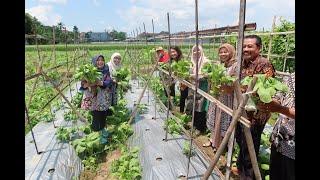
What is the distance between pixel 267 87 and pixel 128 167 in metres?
2.73

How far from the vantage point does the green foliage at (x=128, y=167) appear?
3930 millimetres

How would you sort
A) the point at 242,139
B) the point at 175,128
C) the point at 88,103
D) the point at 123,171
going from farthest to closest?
the point at 175,128
the point at 88,103
the point at 123,171
the point at 242,139

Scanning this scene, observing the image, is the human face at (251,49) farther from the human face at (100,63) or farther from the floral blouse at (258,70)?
the human face at (100,63)

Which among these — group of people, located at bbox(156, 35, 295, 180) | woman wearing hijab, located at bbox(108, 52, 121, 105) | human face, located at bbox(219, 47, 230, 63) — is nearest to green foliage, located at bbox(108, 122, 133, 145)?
woman wearing hijab, located at bbox(108, 52, 121, 105)

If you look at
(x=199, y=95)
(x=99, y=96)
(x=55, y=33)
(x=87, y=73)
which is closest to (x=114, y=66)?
(x=99, y=96)

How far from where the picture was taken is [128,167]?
4141mm

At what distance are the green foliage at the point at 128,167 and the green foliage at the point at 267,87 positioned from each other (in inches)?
96.8

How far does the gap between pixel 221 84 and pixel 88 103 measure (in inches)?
124

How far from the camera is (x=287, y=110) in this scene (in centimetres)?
210

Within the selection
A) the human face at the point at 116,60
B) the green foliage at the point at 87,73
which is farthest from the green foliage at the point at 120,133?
the human face at the point at 116,60

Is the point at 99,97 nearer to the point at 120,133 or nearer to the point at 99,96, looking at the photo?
the point at 99,96
